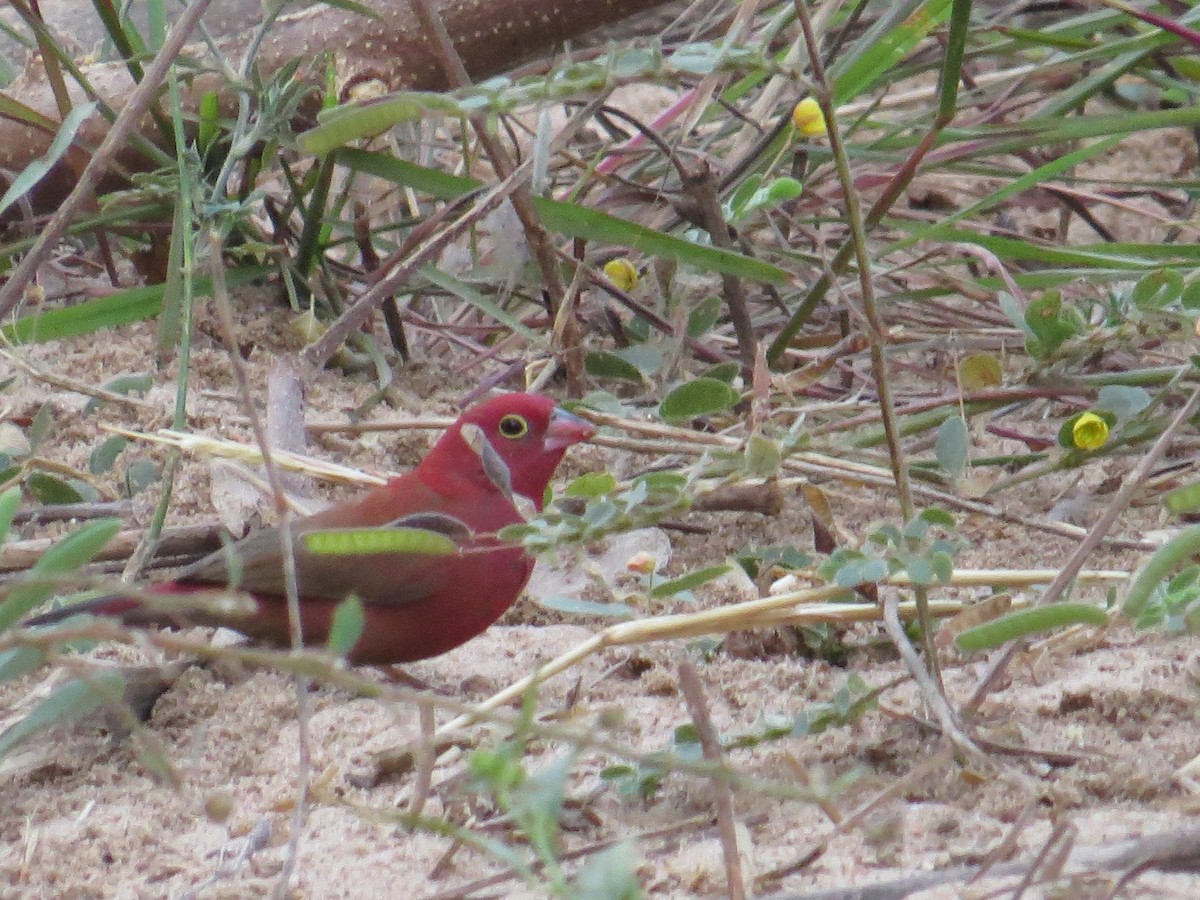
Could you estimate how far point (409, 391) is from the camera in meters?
3.29

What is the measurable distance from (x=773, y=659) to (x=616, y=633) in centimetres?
51

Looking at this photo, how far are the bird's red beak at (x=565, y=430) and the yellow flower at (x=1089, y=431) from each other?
0.75 metres

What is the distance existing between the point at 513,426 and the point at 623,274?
2.28ft

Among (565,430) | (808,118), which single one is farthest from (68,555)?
(808,118)

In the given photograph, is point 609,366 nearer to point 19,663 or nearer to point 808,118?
point 808,118

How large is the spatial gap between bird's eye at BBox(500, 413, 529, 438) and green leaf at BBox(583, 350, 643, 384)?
406 mm

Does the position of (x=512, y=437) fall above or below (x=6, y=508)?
below

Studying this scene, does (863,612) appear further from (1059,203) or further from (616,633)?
(1059,203)

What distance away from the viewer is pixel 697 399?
247 cm

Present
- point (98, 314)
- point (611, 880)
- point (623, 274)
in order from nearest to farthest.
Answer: point (611, 880) → point (98, 314) → point (623, 274)

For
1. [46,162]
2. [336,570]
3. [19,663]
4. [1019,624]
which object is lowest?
[336,570]

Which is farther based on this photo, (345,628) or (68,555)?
(68,555)

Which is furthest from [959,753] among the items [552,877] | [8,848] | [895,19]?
[895,19]

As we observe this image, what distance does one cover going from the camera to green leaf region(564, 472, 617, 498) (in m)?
2.14
